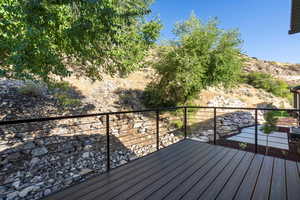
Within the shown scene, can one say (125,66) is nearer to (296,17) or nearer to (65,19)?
(65,19)

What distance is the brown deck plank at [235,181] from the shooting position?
1686 mm

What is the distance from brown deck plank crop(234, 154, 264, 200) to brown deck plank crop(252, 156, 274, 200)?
43mm

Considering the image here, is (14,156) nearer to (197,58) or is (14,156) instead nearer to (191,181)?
(191,181)

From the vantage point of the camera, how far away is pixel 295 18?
220 centimetres

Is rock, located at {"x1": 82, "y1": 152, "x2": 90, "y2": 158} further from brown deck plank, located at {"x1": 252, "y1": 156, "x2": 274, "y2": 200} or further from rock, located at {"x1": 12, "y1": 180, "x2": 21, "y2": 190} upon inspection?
brown deck plank, located at {"x1": 252, "y1": 156, "x2": 274, "y2": 200}

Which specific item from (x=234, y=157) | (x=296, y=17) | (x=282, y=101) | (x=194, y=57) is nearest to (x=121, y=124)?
(x=194, y=57)

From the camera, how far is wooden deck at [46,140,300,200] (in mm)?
1692

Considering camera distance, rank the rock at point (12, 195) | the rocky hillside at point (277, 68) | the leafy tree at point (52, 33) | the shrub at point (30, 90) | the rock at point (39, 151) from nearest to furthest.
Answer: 1. the leafy tree at point (52, 33)
2. the rock at point (12, 195)
3. the rock at point (39, 151)
4. the shrub at point (30, 90)
5. the rocky hillside at point (277, 68)

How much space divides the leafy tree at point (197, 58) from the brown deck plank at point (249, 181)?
457 cm

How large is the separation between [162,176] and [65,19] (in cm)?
316

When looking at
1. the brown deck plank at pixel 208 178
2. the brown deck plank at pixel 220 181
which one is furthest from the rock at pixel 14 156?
the brown deck plank at pixel 220 181

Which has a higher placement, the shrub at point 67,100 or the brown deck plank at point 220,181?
the shrub at point 67,100

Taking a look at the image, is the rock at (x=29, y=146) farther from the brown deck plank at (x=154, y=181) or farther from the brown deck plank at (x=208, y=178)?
the brown deck plank at (x=208, y=178)

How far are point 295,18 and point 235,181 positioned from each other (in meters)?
2.34
